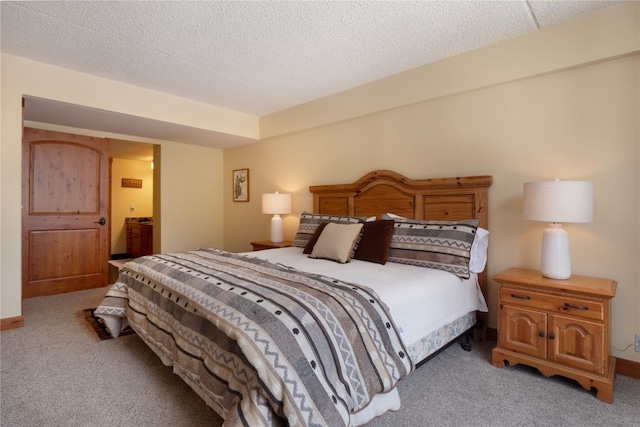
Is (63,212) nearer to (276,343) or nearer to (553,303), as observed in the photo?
(276,343)

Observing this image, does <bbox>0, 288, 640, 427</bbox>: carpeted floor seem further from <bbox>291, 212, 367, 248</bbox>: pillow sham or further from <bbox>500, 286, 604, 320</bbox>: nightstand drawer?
<bbox>291, 212, 367, 248</bbox>: pillow sham

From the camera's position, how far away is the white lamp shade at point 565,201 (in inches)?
80.7

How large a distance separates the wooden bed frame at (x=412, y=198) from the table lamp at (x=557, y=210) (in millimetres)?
559

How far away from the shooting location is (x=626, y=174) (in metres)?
2.21

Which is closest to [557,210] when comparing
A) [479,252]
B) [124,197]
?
[479,252]

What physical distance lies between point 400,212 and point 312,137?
168 cm

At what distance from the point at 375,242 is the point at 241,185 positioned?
329cm

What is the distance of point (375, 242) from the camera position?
2.76 m

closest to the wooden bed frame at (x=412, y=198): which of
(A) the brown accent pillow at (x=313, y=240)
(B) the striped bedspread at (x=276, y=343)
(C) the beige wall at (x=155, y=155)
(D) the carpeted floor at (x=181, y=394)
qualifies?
(A) the brown accent pillow at (x=313, y=240)

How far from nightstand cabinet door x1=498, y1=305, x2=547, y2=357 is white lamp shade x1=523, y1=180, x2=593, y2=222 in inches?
25.1

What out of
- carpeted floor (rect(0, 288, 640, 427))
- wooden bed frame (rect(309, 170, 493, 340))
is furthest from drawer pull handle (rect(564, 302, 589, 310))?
wooden bed frame (rect(309, 170, 493, 340))

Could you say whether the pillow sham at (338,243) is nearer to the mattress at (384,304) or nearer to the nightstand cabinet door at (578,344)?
the mattress at (384,304)

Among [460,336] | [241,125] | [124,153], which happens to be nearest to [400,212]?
[460,336]

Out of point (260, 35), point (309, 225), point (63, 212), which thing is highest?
point (260, 35)
